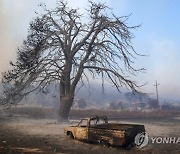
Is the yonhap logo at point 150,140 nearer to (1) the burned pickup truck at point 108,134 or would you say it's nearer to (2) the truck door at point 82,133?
(1) the burned pickup truck at point 108,134

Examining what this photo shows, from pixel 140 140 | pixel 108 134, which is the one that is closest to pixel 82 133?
pixel 108 134

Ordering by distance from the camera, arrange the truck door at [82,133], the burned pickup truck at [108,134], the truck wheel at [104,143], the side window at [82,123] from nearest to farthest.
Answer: the burned pickup truck at [108,134] → the truck wheel at [104,143] → the truck door at [82,133] → the side window at [82,123]

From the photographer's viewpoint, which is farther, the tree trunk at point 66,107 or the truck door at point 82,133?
the tree trunk at point 66,107

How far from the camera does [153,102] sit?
3110 inches

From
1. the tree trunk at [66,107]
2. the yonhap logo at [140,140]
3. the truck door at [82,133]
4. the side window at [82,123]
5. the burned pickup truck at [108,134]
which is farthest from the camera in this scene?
the tree trunk at [66,107]

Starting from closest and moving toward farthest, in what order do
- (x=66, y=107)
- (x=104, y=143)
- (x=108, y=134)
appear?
(x=108, y=134) < (x=104, y=143) < (x=66, y=107)

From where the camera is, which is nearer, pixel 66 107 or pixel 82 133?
pixel 82 133

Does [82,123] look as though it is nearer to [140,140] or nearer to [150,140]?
[150,140]

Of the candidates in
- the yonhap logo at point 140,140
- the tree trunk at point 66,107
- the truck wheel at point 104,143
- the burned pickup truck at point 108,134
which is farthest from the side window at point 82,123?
the yonhap logo at point 140,140

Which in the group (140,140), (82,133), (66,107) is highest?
(66,107)

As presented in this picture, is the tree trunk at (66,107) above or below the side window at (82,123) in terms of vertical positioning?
above

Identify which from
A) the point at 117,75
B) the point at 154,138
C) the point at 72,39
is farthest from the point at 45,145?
the point at 72,39

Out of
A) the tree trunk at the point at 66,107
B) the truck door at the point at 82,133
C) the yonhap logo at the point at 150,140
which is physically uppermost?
the tree trunk at the point at 66,107

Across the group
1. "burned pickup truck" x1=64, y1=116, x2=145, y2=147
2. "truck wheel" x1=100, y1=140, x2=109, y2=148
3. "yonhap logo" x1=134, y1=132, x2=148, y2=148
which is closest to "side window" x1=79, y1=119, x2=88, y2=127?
"burned pickup truck" x1=64, y1=116, x2=145, y2=147
